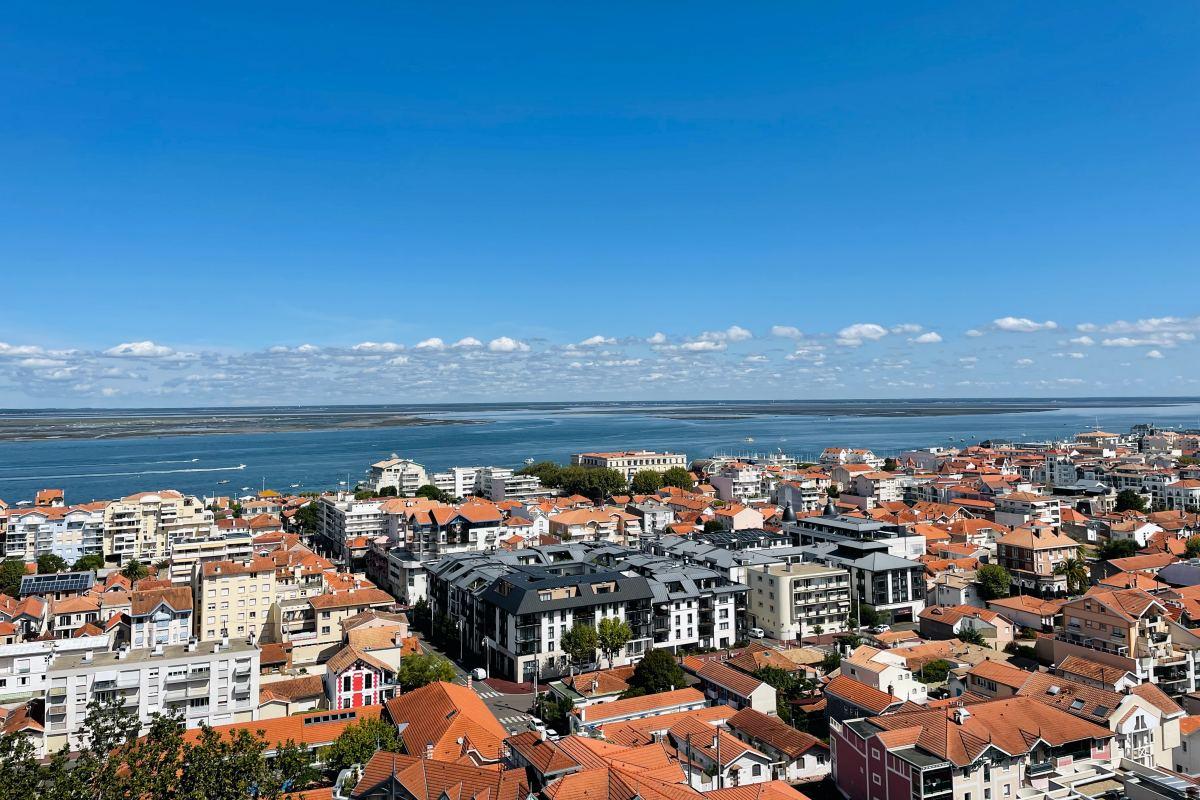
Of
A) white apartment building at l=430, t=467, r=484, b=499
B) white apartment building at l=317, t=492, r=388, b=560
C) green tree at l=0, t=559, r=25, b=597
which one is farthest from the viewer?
white apartment building at l=430, t=467, r=484, b=499

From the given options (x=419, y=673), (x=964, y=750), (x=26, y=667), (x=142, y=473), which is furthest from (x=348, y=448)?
(x=964, y=750)

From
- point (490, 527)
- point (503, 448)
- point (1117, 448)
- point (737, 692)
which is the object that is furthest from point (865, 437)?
point (737, 692)

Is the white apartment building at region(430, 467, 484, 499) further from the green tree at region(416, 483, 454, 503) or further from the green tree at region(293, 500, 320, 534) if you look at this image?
the green tree at region(293, 500, 320, 534)

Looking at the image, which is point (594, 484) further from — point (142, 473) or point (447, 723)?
point (142, 473)

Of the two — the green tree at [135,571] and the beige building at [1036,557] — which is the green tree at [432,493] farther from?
the beige building at [1036,557]

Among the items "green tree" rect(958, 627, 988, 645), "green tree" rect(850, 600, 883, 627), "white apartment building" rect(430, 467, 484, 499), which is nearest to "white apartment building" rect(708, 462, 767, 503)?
"white apartment building" rect(430, 467, 484, 499)
